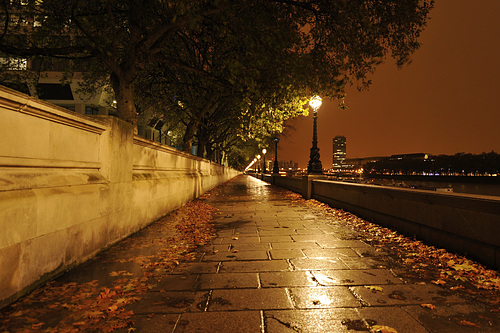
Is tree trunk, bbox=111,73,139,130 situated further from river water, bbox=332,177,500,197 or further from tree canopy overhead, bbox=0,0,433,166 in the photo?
river water, bbox=332,177,500,197

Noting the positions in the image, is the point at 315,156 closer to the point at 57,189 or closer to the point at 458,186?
the point at 57,189

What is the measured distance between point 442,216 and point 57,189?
6289 millimetres

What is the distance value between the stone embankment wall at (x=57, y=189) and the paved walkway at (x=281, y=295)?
36cm

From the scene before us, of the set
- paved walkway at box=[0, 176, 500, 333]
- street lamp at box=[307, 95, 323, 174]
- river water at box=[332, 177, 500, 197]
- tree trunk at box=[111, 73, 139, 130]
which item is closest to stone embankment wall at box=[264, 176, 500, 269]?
paved walkway at box=[0, 176, 500, 333]

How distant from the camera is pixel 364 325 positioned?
Result: 257cm

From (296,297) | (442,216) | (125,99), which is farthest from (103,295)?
(125,99)

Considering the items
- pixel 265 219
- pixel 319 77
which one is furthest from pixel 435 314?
pixel 319 77

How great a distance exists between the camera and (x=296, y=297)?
3164 millimetres

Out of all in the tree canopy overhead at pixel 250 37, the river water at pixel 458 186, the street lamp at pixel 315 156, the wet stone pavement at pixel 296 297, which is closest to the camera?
the wet stone pavement at pixel 296 297

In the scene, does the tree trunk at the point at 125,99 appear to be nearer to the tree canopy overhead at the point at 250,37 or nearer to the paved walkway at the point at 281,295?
the tree canopy overhead at the point at 250,37

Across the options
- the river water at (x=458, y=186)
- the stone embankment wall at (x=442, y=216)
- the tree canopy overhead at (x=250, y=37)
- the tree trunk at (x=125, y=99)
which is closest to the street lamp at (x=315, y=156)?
the tree canopy overhead at (x=250, y=37)

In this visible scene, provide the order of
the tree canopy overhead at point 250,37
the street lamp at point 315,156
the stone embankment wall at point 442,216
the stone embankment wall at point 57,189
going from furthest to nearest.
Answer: the street lamp at point 315,156 < the tree canopy overhead at point 250,37 < the stone embankment wall at point 442,216 < the stone embankment wall at point 57,189

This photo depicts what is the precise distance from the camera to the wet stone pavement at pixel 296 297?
2.59 metres

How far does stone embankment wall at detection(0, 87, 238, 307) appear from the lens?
3.01m
